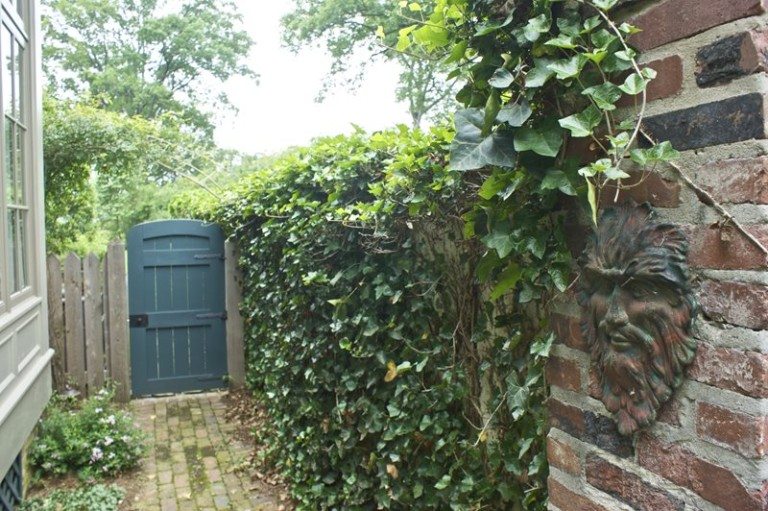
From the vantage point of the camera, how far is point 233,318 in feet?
21.6

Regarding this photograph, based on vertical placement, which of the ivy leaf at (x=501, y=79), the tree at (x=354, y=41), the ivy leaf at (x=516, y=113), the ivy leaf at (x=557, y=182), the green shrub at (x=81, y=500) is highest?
the tree at (x=354, y=41)

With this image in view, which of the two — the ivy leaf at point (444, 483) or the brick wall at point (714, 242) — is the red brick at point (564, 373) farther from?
the ivy leaf at point (444, 483)

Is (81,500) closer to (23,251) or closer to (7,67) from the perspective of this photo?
(23,251)

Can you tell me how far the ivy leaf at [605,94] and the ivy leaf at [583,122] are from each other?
0.8 inches

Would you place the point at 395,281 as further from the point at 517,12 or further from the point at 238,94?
the point at 238,94

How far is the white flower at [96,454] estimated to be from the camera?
4.40 meters

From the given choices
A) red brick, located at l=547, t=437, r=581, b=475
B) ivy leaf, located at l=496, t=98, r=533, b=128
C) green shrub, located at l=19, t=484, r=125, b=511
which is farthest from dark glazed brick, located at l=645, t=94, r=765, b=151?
green shrub, located at l=19, t=484, r=125, b=511

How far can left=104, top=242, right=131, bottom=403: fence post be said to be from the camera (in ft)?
20.5

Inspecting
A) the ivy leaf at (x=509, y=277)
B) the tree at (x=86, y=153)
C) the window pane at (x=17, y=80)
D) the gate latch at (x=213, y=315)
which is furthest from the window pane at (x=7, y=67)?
the ivy leaf at (x=509, y=277)

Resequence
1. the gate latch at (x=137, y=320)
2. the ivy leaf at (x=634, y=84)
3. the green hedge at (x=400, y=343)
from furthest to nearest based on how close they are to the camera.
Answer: the gate latch at (x=137, y=320) < the green hedge at (x=400, y=343) < the ivy leaf at (x=634, y=84)

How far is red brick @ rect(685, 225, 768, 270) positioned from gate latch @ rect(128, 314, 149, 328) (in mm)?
6267

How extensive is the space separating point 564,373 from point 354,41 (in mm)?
17557

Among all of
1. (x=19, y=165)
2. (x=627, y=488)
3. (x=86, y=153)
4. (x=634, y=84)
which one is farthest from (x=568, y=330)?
(x=86, y=153)

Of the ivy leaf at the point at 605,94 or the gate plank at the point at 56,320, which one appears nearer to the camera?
the ivy leaf at the point at 605,94
